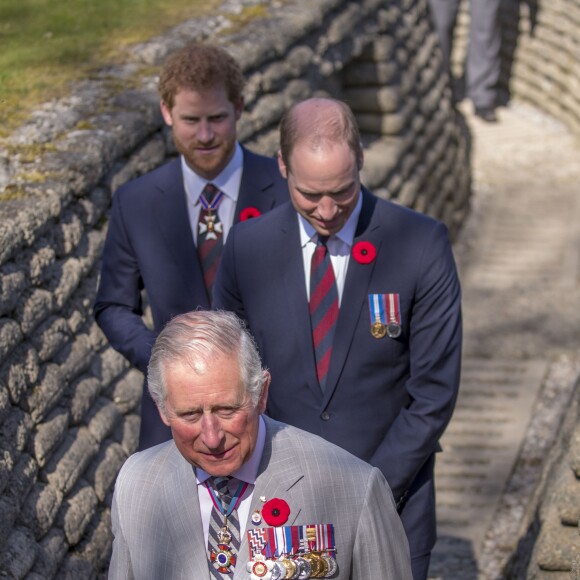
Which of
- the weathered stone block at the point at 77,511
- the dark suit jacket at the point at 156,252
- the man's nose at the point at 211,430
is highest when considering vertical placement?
the man's nose at the point at 211,430

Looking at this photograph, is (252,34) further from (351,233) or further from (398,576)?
(398,576)

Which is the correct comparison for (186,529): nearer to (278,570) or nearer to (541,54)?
(278,570)

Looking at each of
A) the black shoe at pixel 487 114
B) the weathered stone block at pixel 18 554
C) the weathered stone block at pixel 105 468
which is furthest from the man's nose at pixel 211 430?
the black shoe at pixel 487 114

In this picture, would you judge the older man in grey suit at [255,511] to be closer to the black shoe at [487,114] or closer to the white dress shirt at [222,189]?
the white dress shirt at [222,189]

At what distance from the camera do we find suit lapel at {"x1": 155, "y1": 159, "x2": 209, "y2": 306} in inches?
171

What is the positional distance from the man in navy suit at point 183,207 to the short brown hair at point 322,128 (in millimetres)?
606

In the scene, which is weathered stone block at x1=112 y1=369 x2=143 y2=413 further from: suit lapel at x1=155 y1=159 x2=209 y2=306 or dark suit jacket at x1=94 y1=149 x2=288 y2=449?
suit lapel at x1=155 y1=159 x2=209 y2=306

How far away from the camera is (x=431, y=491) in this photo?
398 cm

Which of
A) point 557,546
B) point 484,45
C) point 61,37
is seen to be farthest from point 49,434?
point 484,45

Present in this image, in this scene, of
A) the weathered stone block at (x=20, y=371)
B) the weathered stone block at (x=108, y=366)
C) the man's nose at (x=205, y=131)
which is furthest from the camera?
the weathered stone block at (x=108, y=366)

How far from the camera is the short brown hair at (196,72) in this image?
13.9 feet

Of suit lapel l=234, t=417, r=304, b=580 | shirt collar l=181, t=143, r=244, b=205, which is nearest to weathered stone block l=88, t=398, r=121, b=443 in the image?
shirt collar l=181, t=143, r=244, b=205

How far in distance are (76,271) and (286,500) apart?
2376mm

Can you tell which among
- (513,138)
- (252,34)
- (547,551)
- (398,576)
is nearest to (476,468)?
(547,551)
